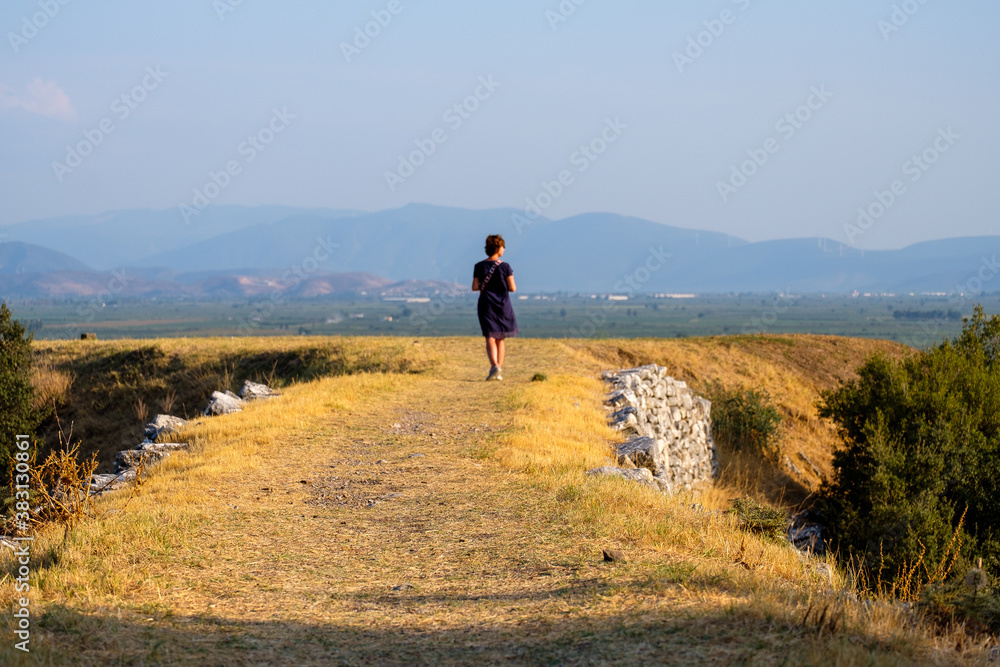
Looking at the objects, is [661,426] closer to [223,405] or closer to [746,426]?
[746,426]

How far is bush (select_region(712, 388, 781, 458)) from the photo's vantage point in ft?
76.8

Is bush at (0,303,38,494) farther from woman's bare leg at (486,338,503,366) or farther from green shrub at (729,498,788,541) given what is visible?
green shrub at (729,498,788,541)

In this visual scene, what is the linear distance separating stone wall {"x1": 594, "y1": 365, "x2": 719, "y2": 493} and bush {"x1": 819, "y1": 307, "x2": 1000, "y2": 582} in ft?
9.70

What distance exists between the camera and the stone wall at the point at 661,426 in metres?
12.3

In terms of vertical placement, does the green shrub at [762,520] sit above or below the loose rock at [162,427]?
below

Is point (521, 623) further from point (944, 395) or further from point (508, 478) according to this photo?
point (944, 395)

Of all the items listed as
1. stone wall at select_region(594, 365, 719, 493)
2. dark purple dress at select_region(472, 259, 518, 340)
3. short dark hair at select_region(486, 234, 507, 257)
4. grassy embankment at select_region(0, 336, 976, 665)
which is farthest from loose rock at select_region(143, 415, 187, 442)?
stone wall at select_region(594, 365, 719, 493)

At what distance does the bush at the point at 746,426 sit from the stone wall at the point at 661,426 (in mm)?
2540

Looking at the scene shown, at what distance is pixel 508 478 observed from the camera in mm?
9359

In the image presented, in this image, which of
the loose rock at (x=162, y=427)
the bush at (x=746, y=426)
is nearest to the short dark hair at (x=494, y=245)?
the loose rock at (x=162, y=427)

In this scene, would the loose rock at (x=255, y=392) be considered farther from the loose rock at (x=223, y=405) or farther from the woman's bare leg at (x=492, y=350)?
the woman's bare leg at (x=492, y=350)

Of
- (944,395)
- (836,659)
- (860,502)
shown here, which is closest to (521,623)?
(836,659)

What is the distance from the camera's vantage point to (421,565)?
6617 mm

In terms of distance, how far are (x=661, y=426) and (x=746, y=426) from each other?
7.76 m
